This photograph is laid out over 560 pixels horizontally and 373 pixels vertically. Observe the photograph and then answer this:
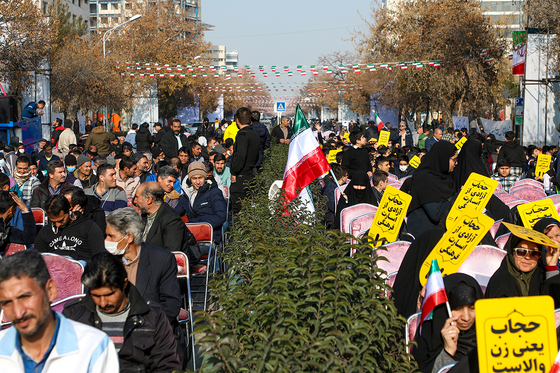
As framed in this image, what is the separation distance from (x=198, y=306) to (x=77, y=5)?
3266 inches

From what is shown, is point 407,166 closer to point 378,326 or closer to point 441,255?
point 441,255

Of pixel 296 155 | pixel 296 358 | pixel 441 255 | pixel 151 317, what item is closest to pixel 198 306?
pixel 296 155

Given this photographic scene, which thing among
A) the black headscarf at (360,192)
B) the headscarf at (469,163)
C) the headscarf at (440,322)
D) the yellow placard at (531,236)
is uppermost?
the headscarf at (469,163)

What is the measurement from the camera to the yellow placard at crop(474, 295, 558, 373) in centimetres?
275

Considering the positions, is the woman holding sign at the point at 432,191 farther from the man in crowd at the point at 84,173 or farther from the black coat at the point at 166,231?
the man in crowd at the point at 84,173

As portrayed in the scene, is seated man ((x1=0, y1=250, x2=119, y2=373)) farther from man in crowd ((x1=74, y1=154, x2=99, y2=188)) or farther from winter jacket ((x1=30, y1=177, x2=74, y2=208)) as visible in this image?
man in crowd ((x1=74, y1=154, x2=99, y2=188))

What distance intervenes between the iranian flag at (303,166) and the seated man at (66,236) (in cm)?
353

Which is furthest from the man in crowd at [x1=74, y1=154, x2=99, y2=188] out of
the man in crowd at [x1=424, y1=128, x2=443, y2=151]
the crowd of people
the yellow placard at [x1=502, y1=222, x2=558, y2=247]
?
the man in crowd at [x1=424, y1=128, x2=443, y2=151]

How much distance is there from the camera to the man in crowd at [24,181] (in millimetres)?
9531

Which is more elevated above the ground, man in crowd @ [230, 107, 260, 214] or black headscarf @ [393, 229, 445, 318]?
man in crowd @ [230, 107, 260, 214]

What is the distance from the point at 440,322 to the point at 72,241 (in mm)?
3342

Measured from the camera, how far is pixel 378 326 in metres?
3.32

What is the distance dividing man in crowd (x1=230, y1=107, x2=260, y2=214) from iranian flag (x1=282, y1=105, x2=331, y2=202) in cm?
243

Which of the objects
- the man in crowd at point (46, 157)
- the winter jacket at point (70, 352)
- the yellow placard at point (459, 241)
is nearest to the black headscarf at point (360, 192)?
the yellow placard at point (459, 241)
